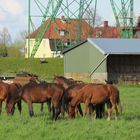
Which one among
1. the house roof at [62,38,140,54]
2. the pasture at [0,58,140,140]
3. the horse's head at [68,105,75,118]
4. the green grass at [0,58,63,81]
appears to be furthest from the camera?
the green grass at [0,58,63,81]

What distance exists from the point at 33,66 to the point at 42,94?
54.0 metres

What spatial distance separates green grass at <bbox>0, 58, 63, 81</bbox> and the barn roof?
47.6 ft

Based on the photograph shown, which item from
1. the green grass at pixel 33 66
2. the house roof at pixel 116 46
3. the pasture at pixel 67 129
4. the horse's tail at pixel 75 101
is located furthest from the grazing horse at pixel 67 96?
the green grass at pixel 33 66

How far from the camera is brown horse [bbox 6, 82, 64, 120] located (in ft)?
59.6

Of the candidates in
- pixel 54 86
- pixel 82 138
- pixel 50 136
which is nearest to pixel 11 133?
pixel 50 136

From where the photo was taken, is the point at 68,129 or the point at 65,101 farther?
the point at 65,101

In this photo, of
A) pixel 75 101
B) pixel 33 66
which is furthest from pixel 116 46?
pixel 75 101

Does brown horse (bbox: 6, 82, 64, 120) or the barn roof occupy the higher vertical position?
the barn roof

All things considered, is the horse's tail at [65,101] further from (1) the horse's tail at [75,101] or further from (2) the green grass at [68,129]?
(2) the green grass at [68,129]

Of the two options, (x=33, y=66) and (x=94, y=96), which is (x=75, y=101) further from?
(x=33, y=66)

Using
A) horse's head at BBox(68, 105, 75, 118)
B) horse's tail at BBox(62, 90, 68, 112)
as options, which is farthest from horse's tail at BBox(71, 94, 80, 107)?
horse's tail at BBox(62, 90, 68, 112)

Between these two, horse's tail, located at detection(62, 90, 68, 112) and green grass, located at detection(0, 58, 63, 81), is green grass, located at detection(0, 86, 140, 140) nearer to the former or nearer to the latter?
horse's tail, located at detection(62, 90, 68, 112)

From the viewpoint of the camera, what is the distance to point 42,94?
726 inches

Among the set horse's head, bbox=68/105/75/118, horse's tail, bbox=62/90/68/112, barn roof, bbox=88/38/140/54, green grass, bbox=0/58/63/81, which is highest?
barn roof, bbox=88/38/140/54
